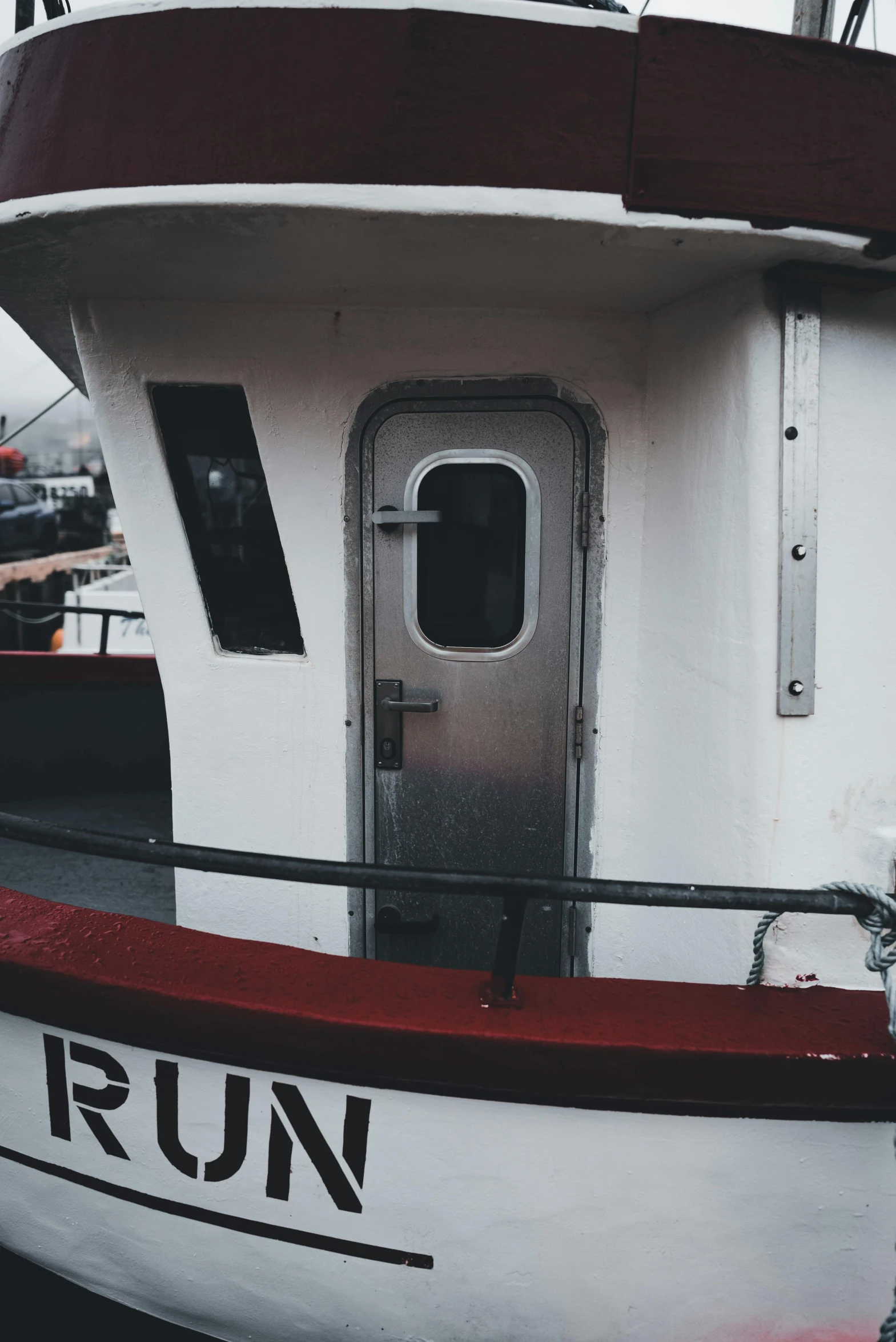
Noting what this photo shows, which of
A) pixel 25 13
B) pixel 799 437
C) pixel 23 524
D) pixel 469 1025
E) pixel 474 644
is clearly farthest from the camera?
pixel 23 524

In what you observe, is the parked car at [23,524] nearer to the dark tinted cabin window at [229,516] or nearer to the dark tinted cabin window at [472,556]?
the dark tinted cabin window at [229,516]

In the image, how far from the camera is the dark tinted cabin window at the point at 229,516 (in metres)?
2.49

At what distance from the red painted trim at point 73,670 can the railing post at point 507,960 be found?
340 centimetres

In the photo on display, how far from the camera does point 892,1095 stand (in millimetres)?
1574

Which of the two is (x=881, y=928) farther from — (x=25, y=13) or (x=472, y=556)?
(x=25, y=13)

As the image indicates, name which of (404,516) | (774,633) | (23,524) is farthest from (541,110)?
(23,524)

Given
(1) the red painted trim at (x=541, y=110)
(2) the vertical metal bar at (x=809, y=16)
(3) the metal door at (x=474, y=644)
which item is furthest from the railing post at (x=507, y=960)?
(2) the vertical metal bar at (x=809, y=16)

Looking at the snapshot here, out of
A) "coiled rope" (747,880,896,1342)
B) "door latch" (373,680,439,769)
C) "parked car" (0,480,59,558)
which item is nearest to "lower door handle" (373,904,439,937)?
"door latch" (373,680,439,769)

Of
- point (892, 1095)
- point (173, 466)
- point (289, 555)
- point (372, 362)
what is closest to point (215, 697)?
point (289, 555)

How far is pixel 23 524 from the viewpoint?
20.4m

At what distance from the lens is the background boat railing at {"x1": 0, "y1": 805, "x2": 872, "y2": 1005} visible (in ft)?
4.82

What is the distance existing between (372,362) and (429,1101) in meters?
1.89

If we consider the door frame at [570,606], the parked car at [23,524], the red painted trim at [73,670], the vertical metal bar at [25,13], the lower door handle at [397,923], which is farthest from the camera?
the parked car at [23,524]

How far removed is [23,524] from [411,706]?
2090cm
